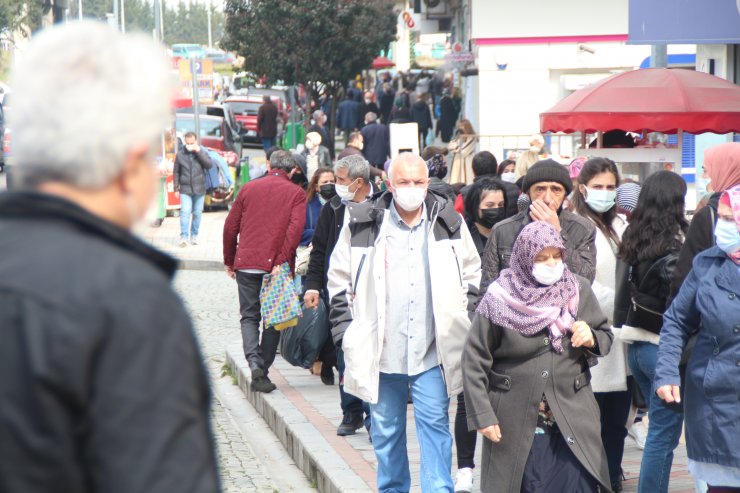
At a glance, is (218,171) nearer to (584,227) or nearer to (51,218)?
(584,227)

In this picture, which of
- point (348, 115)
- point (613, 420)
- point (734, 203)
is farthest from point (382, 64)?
point (734, 203)

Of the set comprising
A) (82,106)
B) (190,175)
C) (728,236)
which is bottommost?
(190,175)

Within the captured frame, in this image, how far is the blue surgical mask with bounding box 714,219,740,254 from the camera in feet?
16.3

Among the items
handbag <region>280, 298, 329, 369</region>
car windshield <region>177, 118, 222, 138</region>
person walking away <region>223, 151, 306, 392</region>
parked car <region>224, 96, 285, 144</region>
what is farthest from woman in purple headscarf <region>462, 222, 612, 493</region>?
parked car <region>224, 96, 285, 144</region>

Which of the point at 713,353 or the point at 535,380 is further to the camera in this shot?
the point at 535,380

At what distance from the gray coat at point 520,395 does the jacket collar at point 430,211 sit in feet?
2.94

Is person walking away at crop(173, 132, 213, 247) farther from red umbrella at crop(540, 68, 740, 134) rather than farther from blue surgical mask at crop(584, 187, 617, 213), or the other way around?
blue surgical mask at crop(584, 187, 617, 213)

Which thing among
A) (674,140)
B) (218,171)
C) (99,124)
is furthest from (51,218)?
(218,171)

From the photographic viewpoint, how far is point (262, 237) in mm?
9742

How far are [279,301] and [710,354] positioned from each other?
16.5ft

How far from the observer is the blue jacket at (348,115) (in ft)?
121

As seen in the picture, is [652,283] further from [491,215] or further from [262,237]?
[262,237]

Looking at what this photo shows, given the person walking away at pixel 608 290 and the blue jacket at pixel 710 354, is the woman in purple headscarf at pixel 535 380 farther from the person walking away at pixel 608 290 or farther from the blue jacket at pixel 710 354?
the person walking away at pixel 608 290

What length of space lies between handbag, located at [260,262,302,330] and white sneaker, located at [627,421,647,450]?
2599 millimetres
